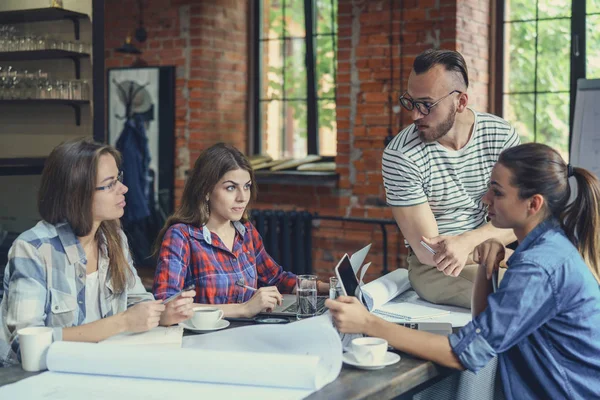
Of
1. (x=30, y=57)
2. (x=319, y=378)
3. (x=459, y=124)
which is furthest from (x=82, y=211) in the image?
(x=30, y=57)

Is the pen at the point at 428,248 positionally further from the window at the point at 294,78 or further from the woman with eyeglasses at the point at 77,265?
the window at the point at 294,78

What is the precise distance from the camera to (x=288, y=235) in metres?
4.93

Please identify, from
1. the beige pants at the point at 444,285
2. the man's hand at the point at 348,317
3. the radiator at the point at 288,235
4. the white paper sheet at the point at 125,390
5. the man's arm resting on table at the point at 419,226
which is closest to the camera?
the white paper sheet at the point at 125,390

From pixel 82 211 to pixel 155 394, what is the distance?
716mm

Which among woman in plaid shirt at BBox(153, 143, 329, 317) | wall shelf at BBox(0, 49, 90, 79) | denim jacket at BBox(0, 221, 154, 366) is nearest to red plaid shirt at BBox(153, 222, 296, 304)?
woman in plaid shirt at BBox(153, 143, 329, 317)

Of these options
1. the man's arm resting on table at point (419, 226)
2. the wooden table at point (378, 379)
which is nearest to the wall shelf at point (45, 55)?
the man's arm resting on table at point (419, 226)

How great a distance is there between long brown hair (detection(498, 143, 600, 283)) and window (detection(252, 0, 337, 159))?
11.4 ft

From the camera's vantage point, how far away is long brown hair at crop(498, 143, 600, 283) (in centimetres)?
187

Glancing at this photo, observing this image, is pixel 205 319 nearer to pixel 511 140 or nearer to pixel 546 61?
pixel 511 140

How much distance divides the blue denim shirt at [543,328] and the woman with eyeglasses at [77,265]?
0.74 m

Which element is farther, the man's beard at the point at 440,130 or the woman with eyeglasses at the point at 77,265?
the man's beard at the point at 440,130

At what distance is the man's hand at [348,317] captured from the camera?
1853 millimetres

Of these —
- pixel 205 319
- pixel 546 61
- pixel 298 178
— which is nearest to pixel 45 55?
pixel 298 178

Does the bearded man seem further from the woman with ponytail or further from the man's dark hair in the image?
the woman with ponytail
